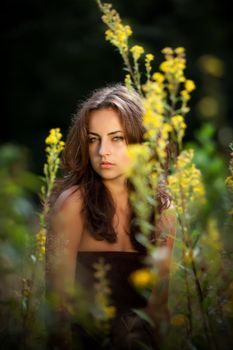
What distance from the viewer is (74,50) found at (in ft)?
29.9

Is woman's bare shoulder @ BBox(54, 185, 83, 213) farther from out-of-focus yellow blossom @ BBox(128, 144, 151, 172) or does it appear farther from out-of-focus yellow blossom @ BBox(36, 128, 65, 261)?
out-of-focus yellow blossom @ BBox(128, 144, 151, 172)

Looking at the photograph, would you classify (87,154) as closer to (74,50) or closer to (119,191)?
(119,191)

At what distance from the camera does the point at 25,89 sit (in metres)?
Result: 9.66

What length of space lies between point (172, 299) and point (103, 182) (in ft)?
2.40

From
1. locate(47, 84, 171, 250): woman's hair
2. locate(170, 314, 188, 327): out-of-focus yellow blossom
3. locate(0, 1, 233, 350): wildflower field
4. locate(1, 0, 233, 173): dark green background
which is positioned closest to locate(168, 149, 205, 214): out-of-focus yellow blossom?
locate(0, 1, 233, 350): wildflower field

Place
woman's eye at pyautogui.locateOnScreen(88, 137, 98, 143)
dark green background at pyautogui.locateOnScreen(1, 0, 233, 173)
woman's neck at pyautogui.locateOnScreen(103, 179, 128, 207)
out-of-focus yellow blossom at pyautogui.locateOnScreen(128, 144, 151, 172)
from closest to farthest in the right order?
out-of-focus yellow blossom at pyautogui.locateOnScreen(128, 144, 151, 172)
woman's eye at pyautogui.locateOnScreen(88, 137, 98, 143)
woman's neck at pyautogui.locateOnScreen(103, 179, 128, 207)
dark green background at pyautogui.locateOnScreen(1, 0, 233, 173)

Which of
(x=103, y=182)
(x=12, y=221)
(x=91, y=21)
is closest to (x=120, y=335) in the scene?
(x=103, y=182)

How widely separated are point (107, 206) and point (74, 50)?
6613 mm

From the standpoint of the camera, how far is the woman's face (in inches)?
104

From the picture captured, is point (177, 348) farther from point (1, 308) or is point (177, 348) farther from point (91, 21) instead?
point (91, 21)

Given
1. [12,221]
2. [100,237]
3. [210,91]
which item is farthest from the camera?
[210,91]

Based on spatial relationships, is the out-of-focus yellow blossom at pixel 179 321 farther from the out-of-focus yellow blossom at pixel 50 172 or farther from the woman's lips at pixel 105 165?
the woman's lips at pixel 105 165

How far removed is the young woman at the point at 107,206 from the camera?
8.70ft

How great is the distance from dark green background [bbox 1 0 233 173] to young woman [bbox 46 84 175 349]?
5.86 metres
